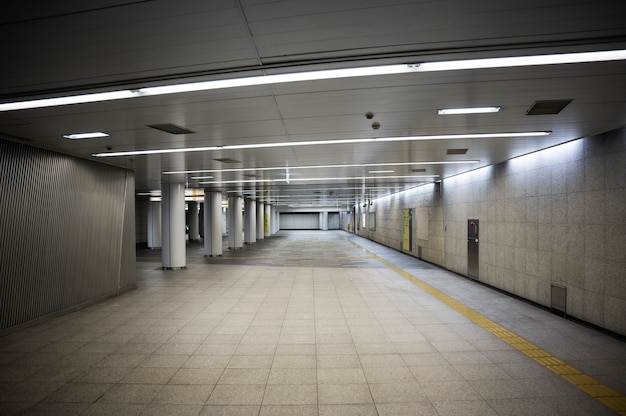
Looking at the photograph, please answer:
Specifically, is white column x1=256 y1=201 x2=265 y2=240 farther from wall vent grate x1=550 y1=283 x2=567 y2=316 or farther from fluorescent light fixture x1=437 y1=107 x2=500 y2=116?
fluorescent light fixture x1=437 y1=107 x2=500 y2=116

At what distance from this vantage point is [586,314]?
658 centimetres

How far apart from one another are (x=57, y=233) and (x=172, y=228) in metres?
6.44

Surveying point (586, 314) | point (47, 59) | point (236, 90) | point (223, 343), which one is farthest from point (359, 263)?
point (47, 59)

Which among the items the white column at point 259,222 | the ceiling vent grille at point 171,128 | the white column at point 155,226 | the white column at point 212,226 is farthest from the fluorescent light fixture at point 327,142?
the white column at point 259,222

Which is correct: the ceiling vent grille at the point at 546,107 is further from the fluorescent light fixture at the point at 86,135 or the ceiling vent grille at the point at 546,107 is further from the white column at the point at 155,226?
the white column at the point at 155,226

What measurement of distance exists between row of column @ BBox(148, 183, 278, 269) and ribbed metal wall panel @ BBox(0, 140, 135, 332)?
3857 mm

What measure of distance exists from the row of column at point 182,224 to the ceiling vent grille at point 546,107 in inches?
526

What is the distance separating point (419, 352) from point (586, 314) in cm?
414

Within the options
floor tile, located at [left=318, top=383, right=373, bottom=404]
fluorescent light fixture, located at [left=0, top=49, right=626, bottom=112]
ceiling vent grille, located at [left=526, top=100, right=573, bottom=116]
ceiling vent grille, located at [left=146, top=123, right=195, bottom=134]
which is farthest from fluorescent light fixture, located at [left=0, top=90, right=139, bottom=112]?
ceiling vent grille, located at [left=526, top=100, right=573, bottom=116]

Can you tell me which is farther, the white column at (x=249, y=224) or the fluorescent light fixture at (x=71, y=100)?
the white column at (x=249, y=224)

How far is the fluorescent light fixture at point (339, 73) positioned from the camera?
3.33 m

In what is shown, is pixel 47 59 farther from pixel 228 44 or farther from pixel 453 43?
pixel 453 43

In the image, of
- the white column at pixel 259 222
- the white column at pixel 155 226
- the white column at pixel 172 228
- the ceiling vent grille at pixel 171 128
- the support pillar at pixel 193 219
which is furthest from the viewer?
the white column at pixel 259 222

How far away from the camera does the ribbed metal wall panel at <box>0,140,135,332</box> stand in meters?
6.53
